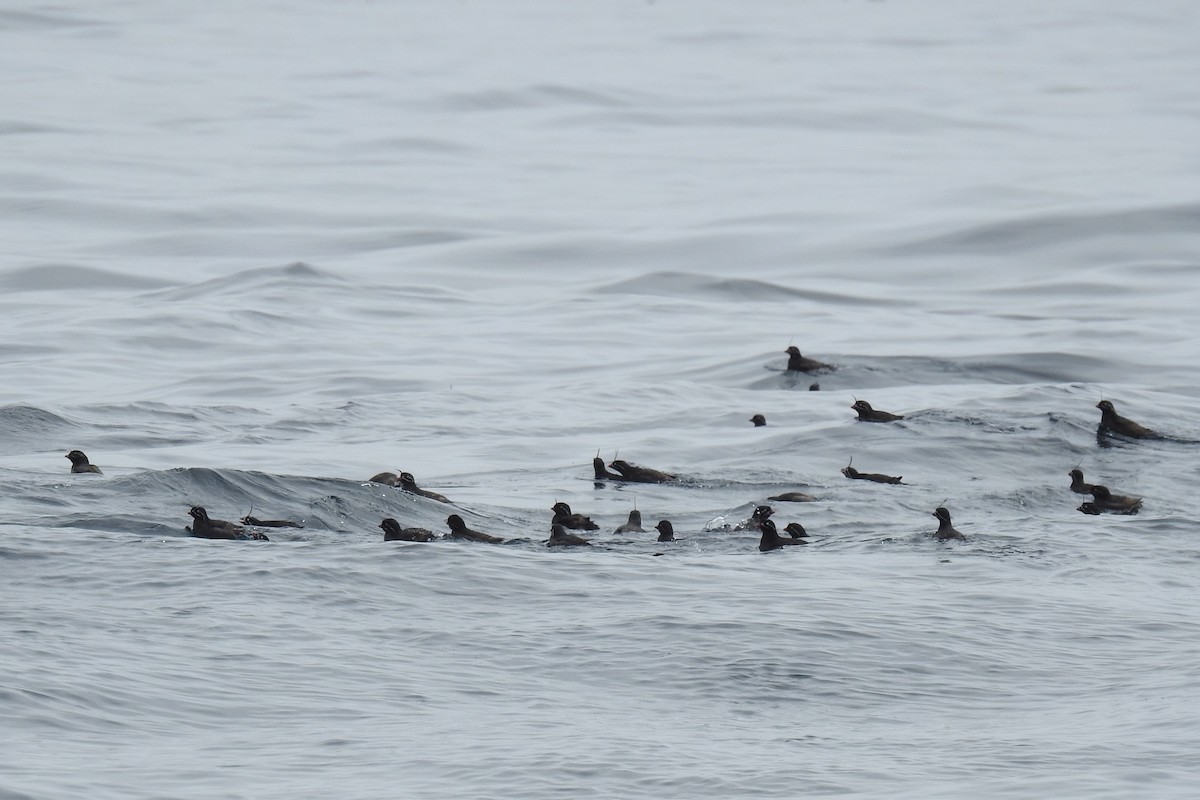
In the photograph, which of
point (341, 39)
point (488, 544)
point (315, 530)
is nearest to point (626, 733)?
point (488, 544)

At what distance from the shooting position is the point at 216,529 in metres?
17.3

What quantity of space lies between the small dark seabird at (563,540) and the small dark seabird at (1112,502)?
5524mm

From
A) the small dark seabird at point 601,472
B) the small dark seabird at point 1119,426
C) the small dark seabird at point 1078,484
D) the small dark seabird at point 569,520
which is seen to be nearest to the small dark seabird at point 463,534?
the small dark seabird at point 569,520

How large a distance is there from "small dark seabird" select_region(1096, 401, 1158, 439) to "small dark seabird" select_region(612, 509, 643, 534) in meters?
8.14

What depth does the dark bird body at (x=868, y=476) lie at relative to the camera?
21.8 m

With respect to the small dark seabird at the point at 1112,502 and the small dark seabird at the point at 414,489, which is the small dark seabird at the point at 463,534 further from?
the small dark seabird at the point at 1112,502

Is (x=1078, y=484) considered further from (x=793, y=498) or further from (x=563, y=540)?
(x=563, y=540)

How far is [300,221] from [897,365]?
19971 millimetres

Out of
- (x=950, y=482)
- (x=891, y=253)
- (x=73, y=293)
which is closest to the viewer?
(x=950, y=482)

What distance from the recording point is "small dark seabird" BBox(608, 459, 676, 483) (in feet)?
71.5

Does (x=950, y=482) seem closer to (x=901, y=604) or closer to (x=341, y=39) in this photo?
(x=901, y=604)

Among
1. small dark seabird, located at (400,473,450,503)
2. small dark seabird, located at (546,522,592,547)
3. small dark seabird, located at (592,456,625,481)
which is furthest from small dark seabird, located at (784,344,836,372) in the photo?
small dark seabird, located at (546,522,592,547)

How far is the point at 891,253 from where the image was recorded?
4266cm

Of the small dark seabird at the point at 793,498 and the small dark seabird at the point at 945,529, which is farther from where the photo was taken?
the small dark seabird at the point at 793,498
